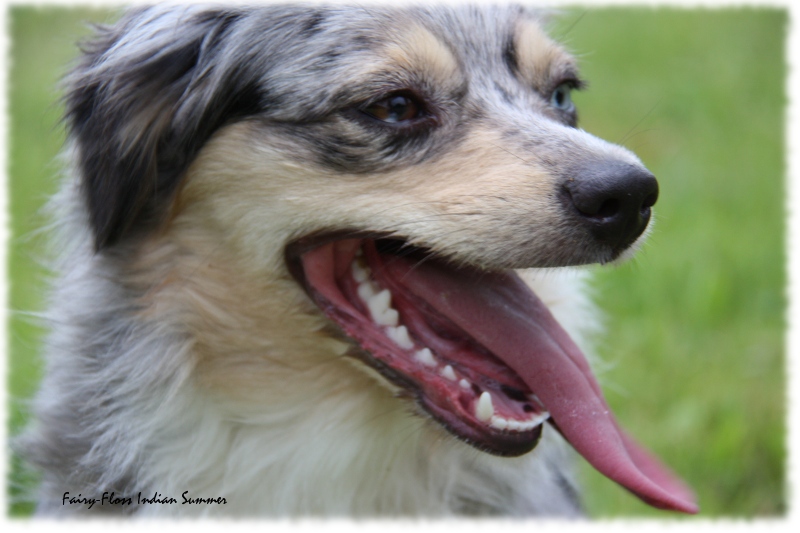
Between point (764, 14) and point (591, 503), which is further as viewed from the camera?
point (764, 14)

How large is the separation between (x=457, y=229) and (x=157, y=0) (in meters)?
1.50

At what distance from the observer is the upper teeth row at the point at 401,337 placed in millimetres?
2848

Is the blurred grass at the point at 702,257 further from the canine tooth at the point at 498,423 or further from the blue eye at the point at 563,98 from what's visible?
the canine tooth at the point at 498,423

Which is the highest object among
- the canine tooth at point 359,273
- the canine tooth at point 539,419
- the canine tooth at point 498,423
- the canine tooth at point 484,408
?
the canine tooth at point 359,273

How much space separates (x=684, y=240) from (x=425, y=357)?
418cm

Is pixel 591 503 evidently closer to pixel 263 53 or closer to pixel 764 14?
pixel 263 53

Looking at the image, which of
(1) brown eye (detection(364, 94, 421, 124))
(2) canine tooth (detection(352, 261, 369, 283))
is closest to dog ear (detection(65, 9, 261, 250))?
(1) brown eye (detection(364, 94, 421, 124))

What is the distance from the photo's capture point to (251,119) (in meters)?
2.99

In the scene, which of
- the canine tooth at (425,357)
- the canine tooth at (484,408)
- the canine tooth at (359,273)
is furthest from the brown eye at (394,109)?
the canine tooth at (484,408)

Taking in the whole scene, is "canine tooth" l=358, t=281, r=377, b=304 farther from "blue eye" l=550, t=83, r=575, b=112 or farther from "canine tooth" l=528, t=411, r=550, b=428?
"blue eye" l=550, t=83, r=575, b=112

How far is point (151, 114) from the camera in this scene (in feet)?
9.87

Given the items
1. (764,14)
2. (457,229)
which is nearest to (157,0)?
(457,229)

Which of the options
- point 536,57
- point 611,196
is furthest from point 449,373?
point 536,57

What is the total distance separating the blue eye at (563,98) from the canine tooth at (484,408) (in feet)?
3.76
